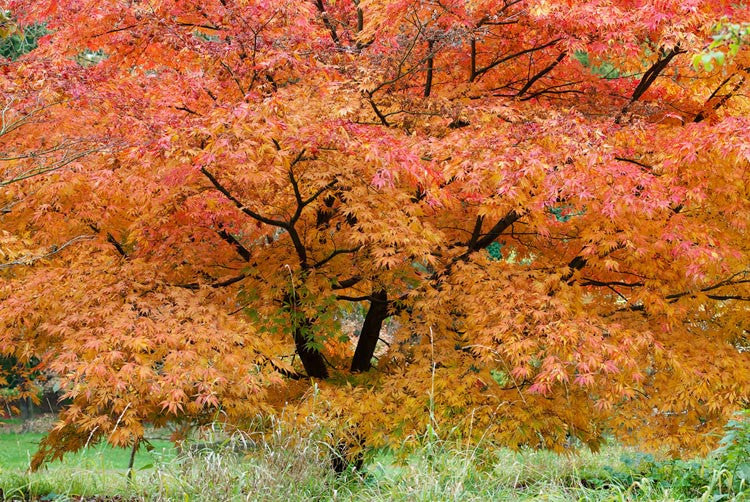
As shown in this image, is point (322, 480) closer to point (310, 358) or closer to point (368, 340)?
point (310, 358)

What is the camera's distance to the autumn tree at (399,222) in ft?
17.7

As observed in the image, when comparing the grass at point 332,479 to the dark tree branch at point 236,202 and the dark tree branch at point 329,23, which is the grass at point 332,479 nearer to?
the dark tree branch at point 236,202

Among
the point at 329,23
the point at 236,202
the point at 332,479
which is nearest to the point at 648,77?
the point at 329,23

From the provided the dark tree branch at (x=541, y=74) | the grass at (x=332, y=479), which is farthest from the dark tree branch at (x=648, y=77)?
the grass at (x=332, y=479)

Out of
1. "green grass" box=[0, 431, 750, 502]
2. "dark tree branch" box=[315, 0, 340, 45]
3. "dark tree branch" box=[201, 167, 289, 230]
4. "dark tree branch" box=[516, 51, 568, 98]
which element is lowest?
"green grass" box=[0, 431, 750, 502]

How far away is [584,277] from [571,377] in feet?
4.22

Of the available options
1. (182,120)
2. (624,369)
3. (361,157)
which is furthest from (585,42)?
(182,120)

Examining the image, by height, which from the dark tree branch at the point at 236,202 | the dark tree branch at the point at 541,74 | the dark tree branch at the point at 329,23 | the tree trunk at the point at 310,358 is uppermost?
the dark tree branch at the point at 329,23

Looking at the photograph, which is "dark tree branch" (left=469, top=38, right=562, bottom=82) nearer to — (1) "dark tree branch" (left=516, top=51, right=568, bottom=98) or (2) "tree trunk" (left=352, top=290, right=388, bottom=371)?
(1) "dark tree branch" (left=516, top=51, right=568, bottom=98)

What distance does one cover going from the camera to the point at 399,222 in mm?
5871

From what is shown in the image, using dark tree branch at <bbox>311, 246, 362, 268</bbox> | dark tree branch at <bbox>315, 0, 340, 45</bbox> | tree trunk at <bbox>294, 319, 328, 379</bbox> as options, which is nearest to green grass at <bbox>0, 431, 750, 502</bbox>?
dark tree branch at <bbox>311, 246, 362, 268</bbox>

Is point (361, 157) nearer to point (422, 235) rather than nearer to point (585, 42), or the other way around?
point (422, 235)

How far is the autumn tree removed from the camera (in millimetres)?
5387

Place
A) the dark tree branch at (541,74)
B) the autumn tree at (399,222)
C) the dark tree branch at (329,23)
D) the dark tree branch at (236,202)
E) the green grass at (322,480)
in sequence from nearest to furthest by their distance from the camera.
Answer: the green grass at (322,480) → the autumn tree at (399,222) → the dark tree branch at (236,202) → the dark tree branch at (541,74) → the dark tree branch at (329,23)
